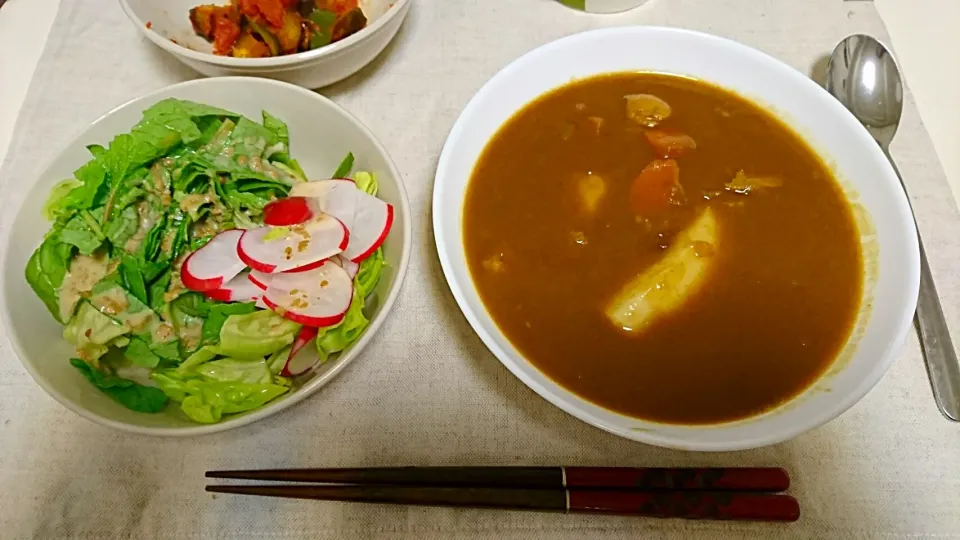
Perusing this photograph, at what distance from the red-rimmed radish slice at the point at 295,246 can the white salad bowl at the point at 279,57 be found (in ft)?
1.45

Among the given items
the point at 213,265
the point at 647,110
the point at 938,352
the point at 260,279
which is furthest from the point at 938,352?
the point at 213,265

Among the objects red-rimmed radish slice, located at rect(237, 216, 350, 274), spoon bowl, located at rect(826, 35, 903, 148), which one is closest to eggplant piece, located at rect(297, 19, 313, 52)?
red-rimmed radish slice, located at rect(237, 216, 350, 274)

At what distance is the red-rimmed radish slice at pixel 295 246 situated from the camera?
4.71ft

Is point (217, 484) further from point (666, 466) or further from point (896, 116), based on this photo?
point (896, 116)

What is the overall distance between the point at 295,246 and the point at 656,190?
0.83 m

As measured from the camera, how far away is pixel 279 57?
5.34 ft

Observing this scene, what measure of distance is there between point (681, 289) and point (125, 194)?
1312 millimetres

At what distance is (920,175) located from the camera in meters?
1.74

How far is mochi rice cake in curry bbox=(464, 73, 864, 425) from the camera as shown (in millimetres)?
1304

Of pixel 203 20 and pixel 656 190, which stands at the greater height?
pixel 203 20

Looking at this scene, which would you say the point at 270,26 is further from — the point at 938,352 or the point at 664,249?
the point at 938,352

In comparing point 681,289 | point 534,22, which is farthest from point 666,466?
point 534,22

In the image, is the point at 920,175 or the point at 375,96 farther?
the point at 375,96

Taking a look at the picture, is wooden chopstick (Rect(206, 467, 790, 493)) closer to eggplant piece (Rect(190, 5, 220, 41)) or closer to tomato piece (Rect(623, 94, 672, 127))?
tomato piece (Rect(623, 94, 672, 127))
